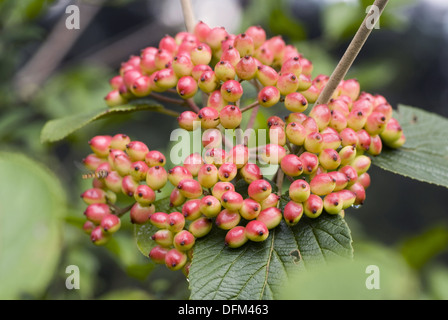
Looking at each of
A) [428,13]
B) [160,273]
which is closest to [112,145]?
[160,273]

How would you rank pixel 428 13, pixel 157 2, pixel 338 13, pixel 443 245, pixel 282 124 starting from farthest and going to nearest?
pixel 428 13 → pixel 157 2 → pixel 338 13 → pixel 443 245 → pixel 282 124

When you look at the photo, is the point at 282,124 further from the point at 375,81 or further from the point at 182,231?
the point at 375,81

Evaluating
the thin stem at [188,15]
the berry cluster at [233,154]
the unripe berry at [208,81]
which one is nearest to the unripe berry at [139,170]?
the berry cluster at [233,154]

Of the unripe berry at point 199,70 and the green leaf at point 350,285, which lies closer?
the green leaf at point 350,285

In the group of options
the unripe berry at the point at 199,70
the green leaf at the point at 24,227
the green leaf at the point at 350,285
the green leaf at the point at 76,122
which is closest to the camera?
the green leaf at the point at 350,285

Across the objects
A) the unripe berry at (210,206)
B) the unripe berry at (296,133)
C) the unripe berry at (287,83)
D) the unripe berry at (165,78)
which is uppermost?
the unripe berry at (165,78)

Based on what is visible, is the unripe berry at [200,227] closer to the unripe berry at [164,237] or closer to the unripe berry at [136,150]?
the unripe berry at [164,237]
